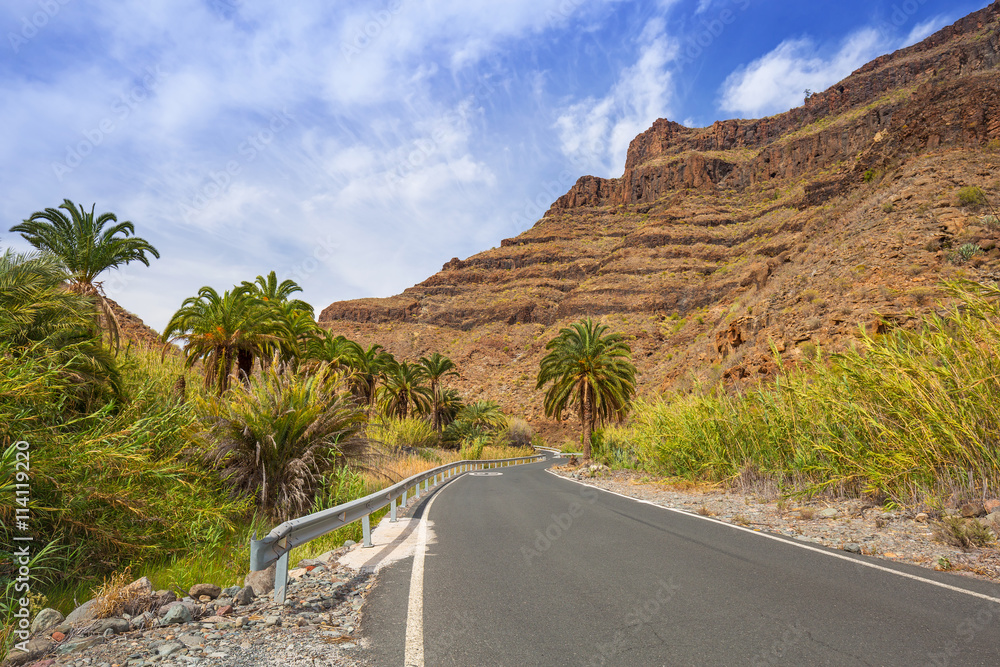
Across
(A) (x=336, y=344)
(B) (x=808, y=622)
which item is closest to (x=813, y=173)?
(A) (x=336, y=344)

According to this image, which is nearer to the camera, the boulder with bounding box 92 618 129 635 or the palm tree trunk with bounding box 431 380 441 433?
the boulder with bounding box 92 618 129 635

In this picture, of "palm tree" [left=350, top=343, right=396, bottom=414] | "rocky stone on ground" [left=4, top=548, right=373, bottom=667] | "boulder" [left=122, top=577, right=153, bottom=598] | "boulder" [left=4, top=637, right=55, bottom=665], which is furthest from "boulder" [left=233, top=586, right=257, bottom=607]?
"palm tree" [left=350, top=343, right=396, bottom=414]

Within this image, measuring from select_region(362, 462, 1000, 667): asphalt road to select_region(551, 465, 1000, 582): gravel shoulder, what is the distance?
0.49 metres

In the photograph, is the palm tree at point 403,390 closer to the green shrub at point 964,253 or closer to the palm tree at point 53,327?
the palm tree at point 53,327

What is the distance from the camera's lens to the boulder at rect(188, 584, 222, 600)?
447 centimetres

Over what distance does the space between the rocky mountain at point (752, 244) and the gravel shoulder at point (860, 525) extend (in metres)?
4.34

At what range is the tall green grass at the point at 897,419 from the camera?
7.51 m

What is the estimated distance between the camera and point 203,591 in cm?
453

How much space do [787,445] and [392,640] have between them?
36.3ft

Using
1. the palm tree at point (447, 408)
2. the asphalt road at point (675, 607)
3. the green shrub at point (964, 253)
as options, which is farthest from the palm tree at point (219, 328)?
the palm tree at point (447, 408)

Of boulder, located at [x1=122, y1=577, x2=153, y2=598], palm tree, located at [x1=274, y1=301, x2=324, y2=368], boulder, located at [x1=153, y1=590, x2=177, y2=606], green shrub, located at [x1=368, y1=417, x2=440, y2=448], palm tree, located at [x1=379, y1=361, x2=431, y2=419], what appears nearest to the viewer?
boulder, located at [x1=122, y1=577, x2=153, y2=598]

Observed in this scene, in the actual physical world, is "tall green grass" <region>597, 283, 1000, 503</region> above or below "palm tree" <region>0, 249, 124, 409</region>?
below

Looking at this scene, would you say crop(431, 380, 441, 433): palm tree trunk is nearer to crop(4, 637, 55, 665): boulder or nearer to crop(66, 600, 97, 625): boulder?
crop(66, 600, 97, 625): boulder

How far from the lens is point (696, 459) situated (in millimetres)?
15797
